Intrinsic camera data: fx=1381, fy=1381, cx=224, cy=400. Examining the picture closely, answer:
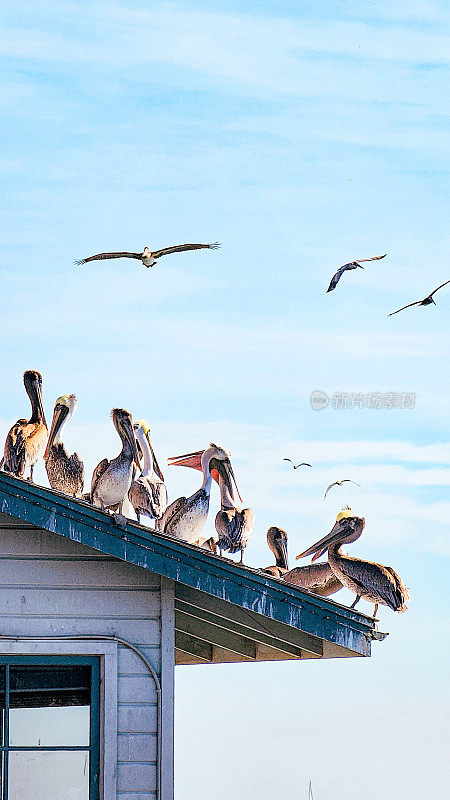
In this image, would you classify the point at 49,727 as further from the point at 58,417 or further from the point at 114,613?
the point at 58,417

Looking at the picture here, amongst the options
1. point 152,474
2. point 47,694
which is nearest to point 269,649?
point 47,694

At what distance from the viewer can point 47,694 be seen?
8.41 m

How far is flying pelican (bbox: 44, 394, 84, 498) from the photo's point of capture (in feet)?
35.6

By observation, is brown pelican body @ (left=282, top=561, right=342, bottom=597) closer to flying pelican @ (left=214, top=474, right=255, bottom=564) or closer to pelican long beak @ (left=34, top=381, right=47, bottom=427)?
flying pelican @ (left=214, top=474, right=255, bottom=564)

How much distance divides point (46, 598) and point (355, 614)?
189 centimetres

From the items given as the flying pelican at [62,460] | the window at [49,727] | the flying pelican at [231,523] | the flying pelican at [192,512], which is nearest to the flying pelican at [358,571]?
the flying pelican at [231,523]

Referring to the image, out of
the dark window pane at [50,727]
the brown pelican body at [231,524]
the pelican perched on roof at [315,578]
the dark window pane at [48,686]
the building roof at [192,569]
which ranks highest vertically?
the brown pelican body at [231,524]

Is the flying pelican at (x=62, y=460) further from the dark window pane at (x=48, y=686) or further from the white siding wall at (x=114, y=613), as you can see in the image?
the dark window pane at (x=48, y=686)

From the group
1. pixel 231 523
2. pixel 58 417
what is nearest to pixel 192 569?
pixel 58 417

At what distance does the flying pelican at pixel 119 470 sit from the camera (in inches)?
396

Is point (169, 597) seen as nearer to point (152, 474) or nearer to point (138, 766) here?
point (138, 766)

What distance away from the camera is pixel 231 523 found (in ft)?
38.5

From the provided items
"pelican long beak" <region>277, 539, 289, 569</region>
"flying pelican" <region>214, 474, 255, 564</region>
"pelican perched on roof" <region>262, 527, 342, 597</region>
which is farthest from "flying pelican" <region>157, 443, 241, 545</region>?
"pelican long beak" <region>277, 539, 289, 569</region>

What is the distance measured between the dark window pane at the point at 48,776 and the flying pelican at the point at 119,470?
2306 mm
